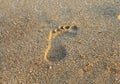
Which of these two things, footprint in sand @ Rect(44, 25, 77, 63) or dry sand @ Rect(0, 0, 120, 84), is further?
footprint in sand @ Rect(44, 25, 77, 63)

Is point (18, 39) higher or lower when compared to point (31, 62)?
higher

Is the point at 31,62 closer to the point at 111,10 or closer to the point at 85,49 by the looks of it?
the point at 85,49

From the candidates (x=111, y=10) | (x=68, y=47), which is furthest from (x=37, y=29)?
(x=111, y=10)

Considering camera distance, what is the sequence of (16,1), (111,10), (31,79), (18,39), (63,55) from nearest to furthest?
(31,79) < (63,55) < (18,39) < (111,10) < (16,1)

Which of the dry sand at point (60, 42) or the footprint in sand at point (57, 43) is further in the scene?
the footprint in sand at point (57, 43)
